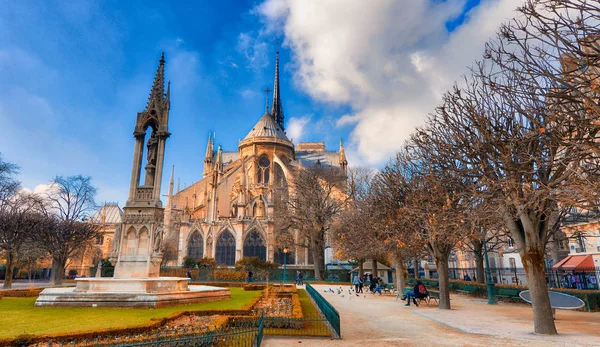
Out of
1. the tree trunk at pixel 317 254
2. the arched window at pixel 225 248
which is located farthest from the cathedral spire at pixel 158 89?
the arched window at pixel 225 248

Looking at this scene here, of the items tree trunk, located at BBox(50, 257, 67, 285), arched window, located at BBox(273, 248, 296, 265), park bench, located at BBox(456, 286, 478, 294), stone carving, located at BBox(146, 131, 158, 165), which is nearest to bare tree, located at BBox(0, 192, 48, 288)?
tree trunk, located at BBox(50, 257, 67, 285)

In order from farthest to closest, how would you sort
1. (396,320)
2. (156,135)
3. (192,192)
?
(192,192) → (156,135) → (396,320)

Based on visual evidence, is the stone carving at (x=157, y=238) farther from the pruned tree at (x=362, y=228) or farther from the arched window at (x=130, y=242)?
the pruned tree at (x=362, y=228)

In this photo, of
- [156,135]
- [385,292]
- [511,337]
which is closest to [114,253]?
[156,135]

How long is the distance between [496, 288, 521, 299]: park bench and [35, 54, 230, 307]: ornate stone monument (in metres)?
13.5

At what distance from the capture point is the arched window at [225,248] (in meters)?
44.9

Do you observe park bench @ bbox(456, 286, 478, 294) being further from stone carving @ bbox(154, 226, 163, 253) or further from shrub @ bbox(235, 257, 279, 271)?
shrub @ bbox(235, 257, 279, 271)

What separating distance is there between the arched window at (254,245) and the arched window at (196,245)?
631 cm

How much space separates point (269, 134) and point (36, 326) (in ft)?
180

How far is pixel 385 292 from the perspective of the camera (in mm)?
22547

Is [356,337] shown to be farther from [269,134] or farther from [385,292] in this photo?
[269,134]

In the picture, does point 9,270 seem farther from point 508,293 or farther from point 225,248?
point 508,293

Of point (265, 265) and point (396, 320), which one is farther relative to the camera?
point (265, 265)

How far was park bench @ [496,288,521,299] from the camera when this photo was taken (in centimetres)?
1685
